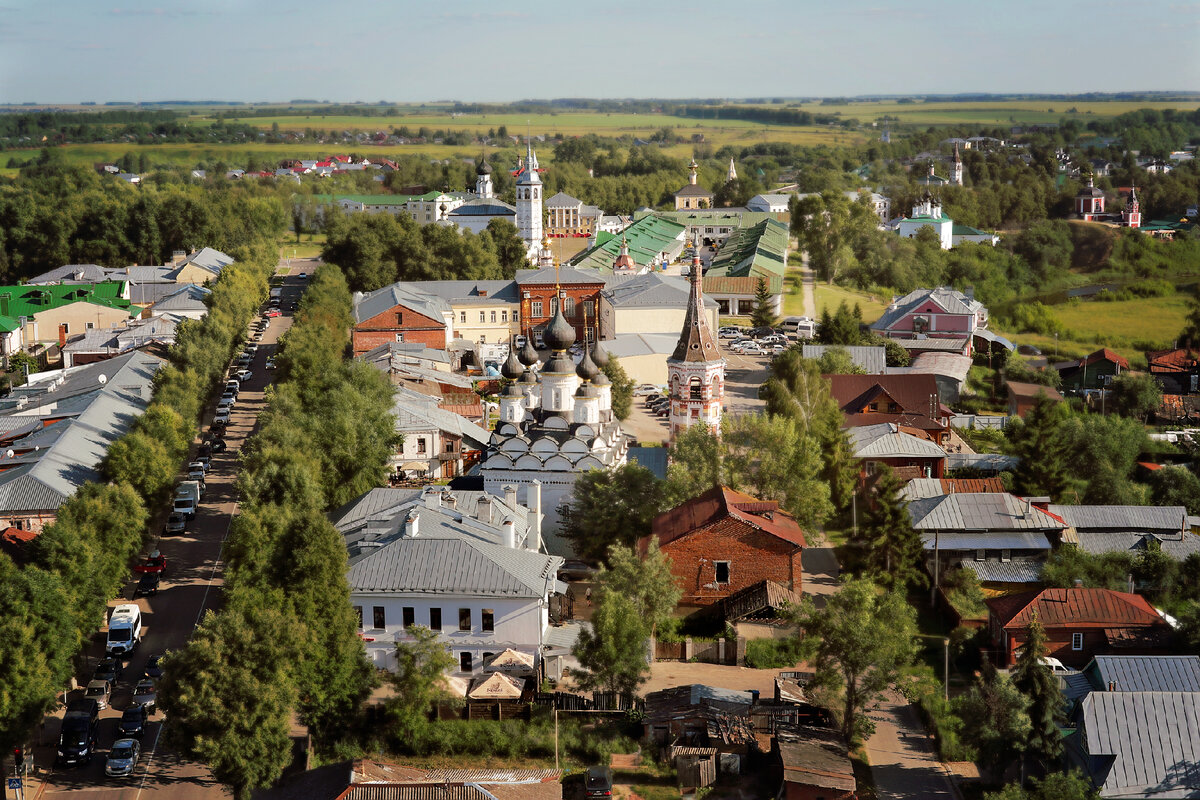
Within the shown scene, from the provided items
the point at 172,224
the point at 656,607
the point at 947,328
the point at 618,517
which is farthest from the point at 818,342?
the point at 172,224

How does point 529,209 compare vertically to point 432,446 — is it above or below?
above

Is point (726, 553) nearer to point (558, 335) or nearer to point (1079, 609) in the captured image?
point (1079, 609)

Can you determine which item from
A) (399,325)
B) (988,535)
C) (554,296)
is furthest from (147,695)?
(554,296)

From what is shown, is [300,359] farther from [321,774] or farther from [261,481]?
[321,774]

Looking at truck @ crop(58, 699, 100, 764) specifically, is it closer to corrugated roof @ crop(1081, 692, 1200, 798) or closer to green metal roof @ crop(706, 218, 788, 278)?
corrugated roof @ crop(1081, 692, 1200, 798)

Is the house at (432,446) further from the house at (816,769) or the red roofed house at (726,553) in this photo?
the house at (816,769)

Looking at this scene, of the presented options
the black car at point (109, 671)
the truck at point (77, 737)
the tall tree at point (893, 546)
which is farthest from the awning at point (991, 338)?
the truck at point (77, 737)
